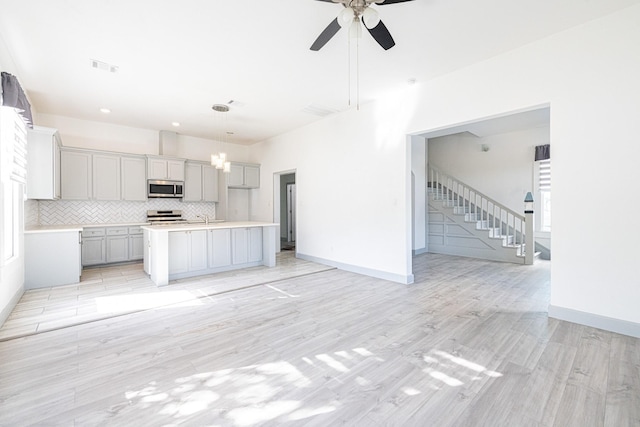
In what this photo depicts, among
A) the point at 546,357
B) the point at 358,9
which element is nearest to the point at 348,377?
the point at 546,357

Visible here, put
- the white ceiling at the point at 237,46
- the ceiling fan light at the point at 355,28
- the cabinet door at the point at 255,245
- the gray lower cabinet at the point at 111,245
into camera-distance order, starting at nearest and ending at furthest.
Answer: the ceiling fan light at the point at 355,28, the white ceiling at the point at 237,46, the gray lower cabinet at the point at 111,245, the cabinet door at the point at 255,245

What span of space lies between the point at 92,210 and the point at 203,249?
10.0ft

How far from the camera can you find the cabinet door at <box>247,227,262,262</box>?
569 cm

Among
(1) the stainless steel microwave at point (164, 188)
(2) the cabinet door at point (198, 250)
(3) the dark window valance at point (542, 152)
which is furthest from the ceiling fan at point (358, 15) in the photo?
(3) the dark window valance at point (542, 152)

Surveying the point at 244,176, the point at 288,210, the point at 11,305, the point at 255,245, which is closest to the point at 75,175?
the point at 11,305

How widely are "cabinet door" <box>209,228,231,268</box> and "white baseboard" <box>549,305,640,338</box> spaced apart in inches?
Result: 192

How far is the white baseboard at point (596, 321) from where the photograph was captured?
104 inches

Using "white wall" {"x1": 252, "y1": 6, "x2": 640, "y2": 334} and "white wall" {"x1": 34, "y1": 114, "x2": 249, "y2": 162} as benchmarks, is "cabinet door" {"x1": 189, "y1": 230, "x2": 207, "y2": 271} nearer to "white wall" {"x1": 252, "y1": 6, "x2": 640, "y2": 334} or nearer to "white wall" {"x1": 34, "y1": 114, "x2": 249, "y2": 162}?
"white wall" {"x1": 34, "y1": 114, "x2": 249, "y2": 162}

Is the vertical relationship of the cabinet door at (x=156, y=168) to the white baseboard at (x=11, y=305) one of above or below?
above

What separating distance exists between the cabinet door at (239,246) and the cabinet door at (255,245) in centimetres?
7

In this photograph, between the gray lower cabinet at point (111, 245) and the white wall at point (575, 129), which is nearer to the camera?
the white wall at point (575, 129)

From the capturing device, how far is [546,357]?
90.6 inches

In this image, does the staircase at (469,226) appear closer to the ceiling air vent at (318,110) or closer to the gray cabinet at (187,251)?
the ceiling air vent at (318,110)

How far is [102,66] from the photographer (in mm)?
3684
